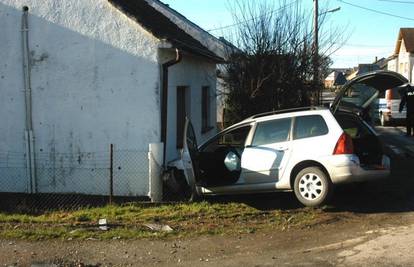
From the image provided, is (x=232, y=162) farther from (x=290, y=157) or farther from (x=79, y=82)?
(x=79, y=82)

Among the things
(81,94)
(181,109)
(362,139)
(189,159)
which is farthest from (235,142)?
(81,94)

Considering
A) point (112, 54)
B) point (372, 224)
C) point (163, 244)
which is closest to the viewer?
point (163, 244)

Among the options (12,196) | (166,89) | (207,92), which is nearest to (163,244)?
(166,89)

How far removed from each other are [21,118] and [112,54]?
2.24 metres

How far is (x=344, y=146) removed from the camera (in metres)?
8.71

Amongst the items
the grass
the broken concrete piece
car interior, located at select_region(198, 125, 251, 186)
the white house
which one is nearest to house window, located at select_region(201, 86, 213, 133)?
the white house

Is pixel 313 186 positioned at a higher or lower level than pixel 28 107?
lower

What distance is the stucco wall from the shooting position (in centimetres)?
1066

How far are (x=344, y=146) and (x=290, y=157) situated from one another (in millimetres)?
858

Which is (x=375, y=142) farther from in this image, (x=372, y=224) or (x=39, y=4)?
(x=39, y=4)

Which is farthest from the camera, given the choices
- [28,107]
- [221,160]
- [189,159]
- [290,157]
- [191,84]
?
[191,84]

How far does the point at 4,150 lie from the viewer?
37.1ft

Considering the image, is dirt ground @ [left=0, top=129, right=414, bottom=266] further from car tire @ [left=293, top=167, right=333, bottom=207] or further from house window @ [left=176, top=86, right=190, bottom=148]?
house window @ [left=176, top=86, right=190, bottom=148]

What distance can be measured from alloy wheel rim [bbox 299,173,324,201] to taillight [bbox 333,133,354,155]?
0.51 metres
